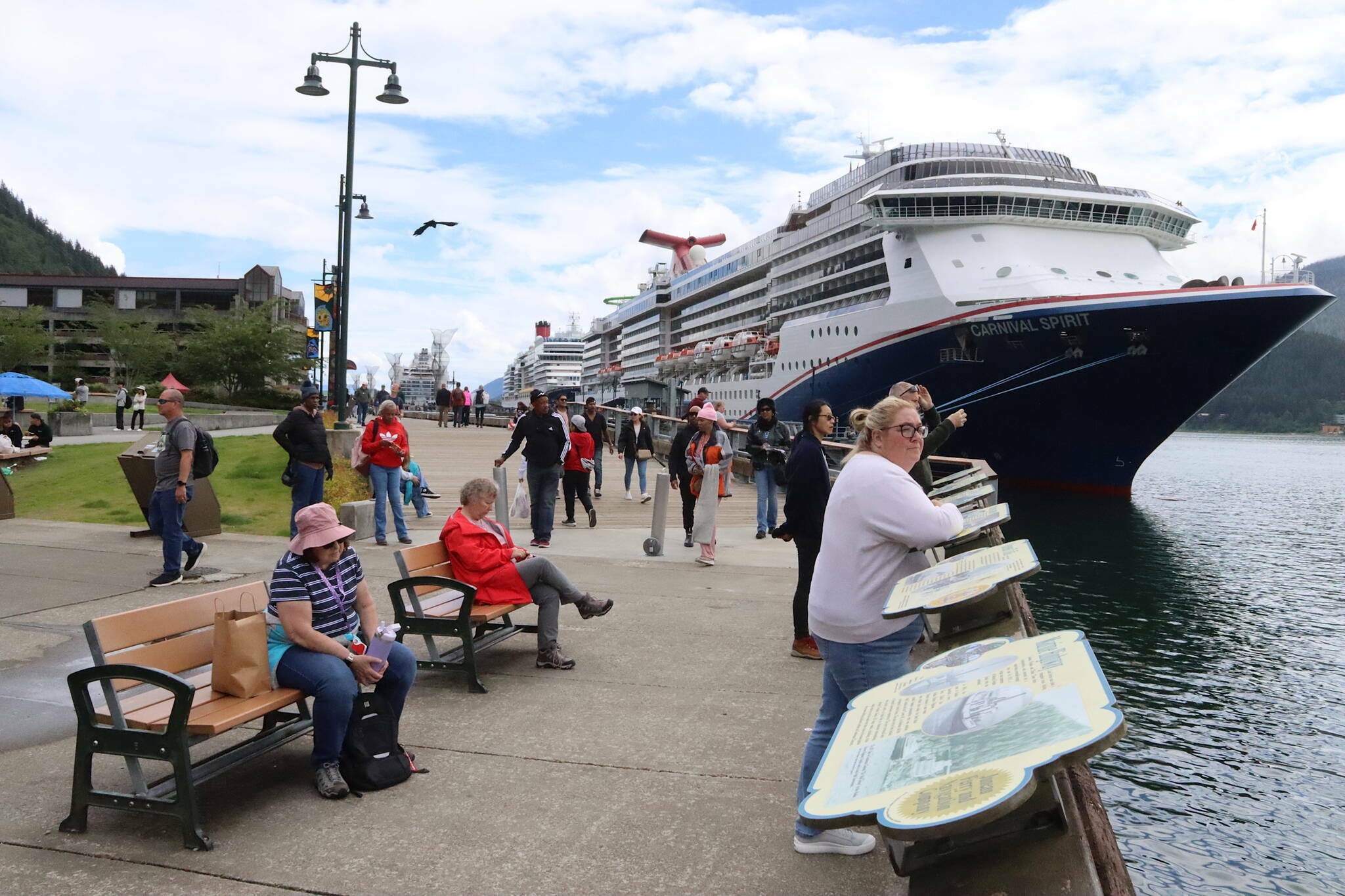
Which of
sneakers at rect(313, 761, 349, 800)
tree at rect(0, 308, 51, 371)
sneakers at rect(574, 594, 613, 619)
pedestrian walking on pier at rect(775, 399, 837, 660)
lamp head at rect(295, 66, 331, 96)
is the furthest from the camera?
tree at rect(0, 308, 51, 371)

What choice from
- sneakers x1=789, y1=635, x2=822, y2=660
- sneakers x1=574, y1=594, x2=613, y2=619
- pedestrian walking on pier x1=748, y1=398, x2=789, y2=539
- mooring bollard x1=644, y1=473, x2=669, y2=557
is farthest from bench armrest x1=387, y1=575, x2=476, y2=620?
mooring bollard x1=644, y1=473, x2=669, y2=557

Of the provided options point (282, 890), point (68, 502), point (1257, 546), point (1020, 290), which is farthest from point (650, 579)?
point (1020, 290)

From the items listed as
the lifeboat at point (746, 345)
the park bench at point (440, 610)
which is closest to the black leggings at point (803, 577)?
the park bench at point (440, 610)

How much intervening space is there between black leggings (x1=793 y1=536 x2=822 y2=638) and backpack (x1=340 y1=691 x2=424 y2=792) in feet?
8.28

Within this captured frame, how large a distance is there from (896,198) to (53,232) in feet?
618

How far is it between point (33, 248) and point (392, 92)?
172567mm

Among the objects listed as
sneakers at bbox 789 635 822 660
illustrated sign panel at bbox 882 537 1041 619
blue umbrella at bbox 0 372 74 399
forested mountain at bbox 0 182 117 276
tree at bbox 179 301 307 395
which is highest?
forested mountain at bbox 0 182 117 276

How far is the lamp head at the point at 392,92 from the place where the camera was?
55.0 feet

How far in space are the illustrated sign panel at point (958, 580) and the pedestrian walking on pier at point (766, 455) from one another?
5799 mm

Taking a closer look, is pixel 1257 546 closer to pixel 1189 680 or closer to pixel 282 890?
pixel 1189 680

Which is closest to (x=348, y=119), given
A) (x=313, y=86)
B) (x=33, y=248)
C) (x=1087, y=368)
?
(x=313, y=86)

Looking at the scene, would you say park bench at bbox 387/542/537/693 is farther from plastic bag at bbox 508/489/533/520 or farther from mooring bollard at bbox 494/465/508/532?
plastic bag at bbox 508/489/533/520

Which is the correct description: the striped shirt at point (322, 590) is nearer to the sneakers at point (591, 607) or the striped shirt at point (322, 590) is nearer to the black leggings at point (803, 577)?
the sneakers at point (591, 607)

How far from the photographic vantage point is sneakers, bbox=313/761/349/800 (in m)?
4.14
